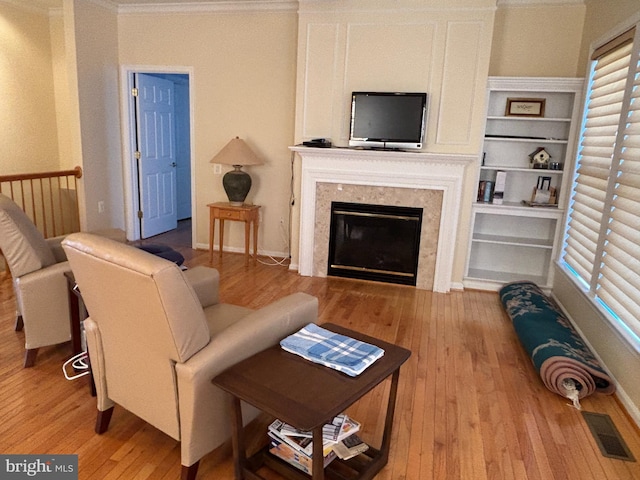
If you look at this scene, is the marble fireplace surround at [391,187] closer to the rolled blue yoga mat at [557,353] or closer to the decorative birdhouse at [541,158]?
the decorative birdhouse at [541,158]

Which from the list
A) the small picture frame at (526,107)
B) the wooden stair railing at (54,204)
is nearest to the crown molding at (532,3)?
the small picture frame at (526,107)

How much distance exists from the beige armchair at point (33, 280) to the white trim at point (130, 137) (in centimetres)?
289

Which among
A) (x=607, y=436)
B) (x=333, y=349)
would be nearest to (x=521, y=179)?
(x=607, y=436)

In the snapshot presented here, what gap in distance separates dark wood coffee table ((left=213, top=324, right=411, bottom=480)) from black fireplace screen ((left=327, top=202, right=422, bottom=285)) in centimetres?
258

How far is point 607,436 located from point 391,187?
2736 millimetres

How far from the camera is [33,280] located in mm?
2613

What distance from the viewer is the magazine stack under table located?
1.82 m

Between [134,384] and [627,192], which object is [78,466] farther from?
[627,192]

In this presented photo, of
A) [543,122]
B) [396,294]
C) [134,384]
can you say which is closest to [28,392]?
[134,384]

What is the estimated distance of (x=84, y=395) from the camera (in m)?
2.49

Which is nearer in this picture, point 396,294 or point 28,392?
point 28,392

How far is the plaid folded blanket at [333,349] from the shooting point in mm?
1765

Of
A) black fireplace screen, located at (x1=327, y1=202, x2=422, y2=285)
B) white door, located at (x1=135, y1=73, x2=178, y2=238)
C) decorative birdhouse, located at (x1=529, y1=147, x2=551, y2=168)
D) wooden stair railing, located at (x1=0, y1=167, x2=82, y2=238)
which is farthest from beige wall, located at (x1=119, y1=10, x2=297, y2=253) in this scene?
decorative birdhouse, located at (x1=529, y1=147, x2=551, y2=168)

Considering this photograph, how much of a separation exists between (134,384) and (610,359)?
2.82m
